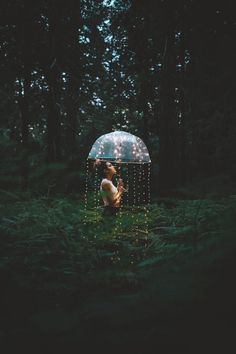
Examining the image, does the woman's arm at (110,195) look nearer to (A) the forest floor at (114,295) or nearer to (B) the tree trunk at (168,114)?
(B) the tree trunk at (168,114)

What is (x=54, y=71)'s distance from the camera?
14844mm

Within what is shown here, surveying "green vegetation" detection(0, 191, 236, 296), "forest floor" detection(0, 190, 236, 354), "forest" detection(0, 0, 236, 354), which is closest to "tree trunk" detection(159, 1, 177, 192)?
"forest" detection(0, 0, 236, 354)

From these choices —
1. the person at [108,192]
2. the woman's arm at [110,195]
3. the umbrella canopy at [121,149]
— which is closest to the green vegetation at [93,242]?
the person at [108,192]

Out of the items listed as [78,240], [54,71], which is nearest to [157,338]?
[78,240]

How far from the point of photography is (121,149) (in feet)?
35.0

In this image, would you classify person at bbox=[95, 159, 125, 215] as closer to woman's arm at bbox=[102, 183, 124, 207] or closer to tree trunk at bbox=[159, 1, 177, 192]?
woman's arm at bbox=[102, 183, 124, 207]

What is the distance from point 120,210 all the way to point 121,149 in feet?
5.58

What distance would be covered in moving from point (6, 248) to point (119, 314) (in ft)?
10.1

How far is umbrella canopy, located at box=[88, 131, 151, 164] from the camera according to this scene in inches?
420

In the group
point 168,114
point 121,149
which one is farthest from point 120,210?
point 168,114

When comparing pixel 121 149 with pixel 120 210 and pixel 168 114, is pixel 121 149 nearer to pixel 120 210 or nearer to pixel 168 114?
pixel 120 210

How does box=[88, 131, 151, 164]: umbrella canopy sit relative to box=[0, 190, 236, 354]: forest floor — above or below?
above

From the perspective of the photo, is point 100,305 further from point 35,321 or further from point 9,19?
point 9,19

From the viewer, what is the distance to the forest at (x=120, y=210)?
1847 mm
